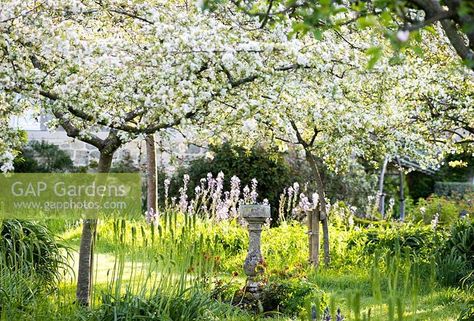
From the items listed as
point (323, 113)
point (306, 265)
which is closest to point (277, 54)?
point (323, 113)

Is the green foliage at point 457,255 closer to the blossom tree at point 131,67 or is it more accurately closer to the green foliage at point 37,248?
the blossom tree at point 131,67

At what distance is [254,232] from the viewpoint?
6734mm

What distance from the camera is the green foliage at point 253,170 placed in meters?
12.6

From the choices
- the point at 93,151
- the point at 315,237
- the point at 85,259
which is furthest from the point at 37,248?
the point at 93,151

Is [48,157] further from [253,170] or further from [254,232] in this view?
[254,232]

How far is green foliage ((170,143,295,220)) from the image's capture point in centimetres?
A: 1264

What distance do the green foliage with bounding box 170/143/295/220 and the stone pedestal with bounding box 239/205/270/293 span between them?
18.9 feet

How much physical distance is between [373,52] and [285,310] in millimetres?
3915

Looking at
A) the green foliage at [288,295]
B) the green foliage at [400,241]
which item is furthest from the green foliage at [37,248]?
the green foliage at [400,241]

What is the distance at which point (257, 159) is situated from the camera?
12.8 m

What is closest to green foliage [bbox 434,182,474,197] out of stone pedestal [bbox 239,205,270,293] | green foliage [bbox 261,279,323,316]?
A: stone pedestal [bbox 239,205,270,293]

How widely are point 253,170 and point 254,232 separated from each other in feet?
19.5

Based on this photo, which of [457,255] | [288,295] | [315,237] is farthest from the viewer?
[315,237]

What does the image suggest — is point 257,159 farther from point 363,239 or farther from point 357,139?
point 357,139
